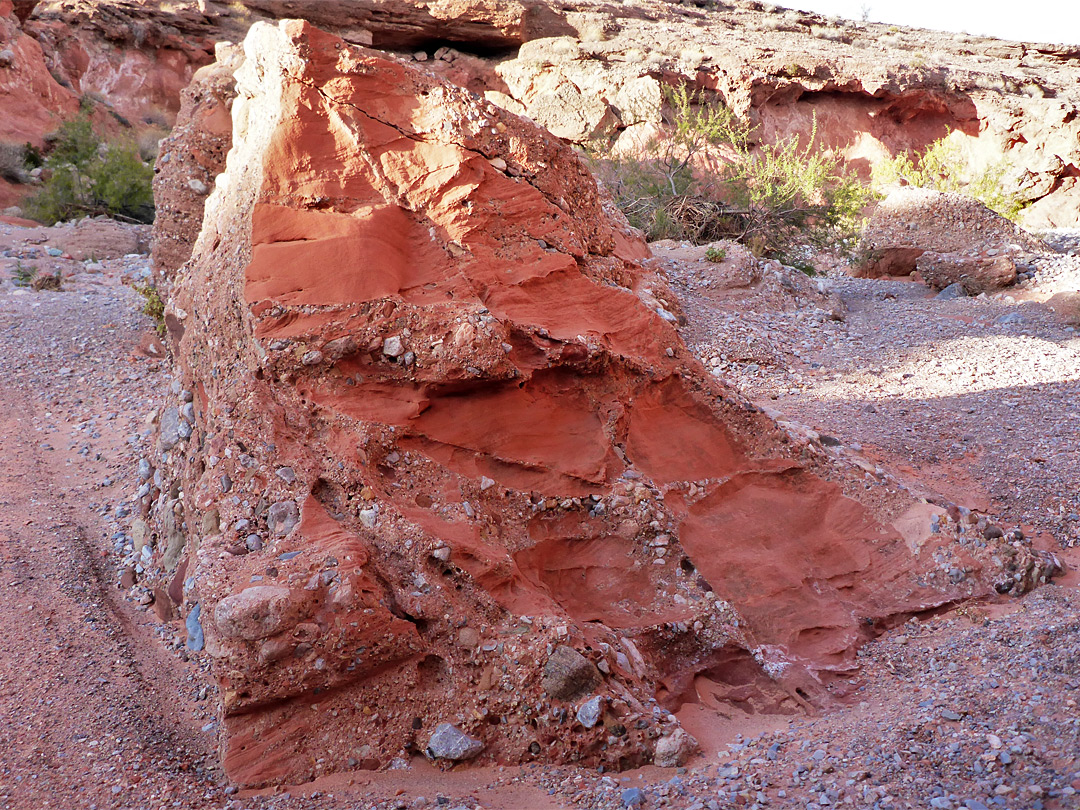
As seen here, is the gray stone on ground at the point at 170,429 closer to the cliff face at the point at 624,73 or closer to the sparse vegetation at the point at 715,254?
the sparse vegetation at the point at 715,254

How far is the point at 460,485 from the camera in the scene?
2725 millimetres

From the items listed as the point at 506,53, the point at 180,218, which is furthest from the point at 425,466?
the point at 506,53

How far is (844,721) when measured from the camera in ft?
8.06

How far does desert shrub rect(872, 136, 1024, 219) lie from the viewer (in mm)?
13984

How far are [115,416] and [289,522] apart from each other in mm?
3934

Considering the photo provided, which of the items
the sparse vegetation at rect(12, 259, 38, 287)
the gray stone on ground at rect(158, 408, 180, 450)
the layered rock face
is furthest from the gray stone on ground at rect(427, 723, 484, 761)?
the sparse vegetation at rect(12, 259, 38, 287)

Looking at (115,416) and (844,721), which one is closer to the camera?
(844,721)

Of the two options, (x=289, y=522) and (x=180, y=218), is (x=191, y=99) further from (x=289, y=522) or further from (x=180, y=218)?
(x=289, y=522)

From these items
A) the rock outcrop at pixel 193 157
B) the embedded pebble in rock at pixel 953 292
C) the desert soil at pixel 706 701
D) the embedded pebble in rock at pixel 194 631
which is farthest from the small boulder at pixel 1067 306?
the embedded pebble in rock at pixel 194 631

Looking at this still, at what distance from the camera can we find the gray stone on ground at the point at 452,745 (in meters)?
2.23

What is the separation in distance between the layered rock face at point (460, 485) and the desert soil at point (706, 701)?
0.13m

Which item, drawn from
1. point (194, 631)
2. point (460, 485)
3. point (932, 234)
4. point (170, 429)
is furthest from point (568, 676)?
point (932, 234)

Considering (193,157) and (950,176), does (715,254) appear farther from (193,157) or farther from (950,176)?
(950,176)

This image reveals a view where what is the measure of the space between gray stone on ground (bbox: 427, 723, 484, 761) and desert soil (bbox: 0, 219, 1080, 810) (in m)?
0.06
